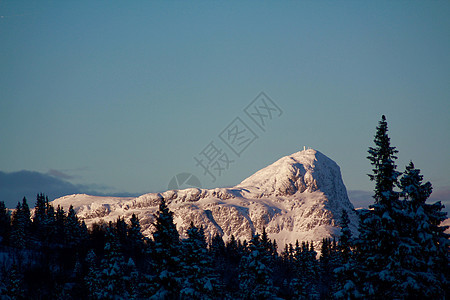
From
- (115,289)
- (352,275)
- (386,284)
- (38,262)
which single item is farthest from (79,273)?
(386,284)

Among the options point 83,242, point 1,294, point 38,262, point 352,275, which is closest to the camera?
point 352,275

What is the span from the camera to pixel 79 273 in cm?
12400

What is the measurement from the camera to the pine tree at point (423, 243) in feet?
131

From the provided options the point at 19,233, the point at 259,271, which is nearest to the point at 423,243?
the point at 259,271

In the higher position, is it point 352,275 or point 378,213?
point 378,213

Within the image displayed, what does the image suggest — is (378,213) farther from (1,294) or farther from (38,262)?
(38,262)

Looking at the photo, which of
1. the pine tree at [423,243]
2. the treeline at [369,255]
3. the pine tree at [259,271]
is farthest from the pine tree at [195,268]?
the pine tree at [423,243]

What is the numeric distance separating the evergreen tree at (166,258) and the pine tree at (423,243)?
23.4 m

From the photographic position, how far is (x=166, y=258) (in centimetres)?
5216

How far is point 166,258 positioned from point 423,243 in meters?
25.5

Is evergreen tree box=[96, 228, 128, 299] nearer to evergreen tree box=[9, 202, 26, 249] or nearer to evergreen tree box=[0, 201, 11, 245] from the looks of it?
evergreen tree box=[9, 202, 26, 249]

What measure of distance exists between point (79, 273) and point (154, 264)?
8005cm

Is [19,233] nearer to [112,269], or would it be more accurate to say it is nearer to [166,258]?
[112,269]

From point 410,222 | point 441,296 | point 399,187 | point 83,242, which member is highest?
point 83,242
